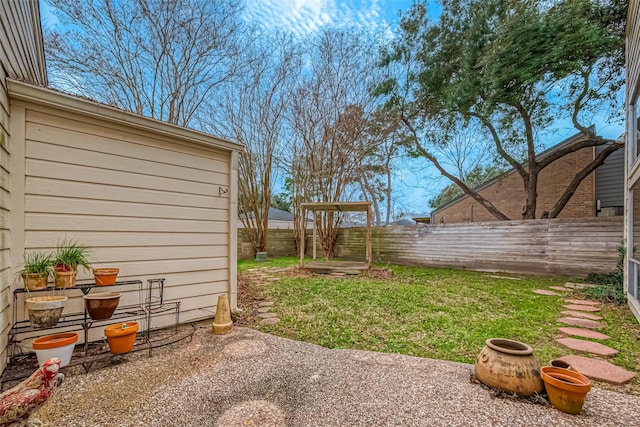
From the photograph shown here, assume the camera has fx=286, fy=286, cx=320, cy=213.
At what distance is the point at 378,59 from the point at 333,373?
8964mm

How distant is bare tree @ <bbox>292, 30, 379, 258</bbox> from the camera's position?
8.42 meters

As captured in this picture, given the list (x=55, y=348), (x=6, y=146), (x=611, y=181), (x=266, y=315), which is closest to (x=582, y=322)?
(x=266, y=315)

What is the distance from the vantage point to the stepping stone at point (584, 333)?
2.95m

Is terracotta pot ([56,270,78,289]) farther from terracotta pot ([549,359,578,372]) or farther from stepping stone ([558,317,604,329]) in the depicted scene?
stepping stone ([558,317,604,329])

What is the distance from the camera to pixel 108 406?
1761 mm

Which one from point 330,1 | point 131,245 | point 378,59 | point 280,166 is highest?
point 330,1

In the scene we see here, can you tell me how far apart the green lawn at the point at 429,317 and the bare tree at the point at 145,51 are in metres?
5.17

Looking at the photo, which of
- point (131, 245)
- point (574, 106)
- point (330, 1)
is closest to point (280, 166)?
point (330, 1)

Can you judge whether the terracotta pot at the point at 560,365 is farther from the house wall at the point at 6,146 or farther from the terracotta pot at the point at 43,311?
the house wall at the point at 6,146

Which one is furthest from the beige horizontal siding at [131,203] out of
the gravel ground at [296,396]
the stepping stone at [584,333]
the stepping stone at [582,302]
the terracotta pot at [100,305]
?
the stepping stone at [582,302]

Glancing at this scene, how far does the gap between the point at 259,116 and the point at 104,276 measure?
7588 millimetres

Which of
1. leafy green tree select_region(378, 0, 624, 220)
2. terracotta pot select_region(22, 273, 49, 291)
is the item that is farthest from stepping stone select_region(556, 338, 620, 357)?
leafy green tree select_region(378, 0, 624, 220)

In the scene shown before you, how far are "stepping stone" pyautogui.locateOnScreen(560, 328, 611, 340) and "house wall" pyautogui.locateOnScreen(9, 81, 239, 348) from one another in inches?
152

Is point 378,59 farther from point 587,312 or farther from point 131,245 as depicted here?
point 131,245
